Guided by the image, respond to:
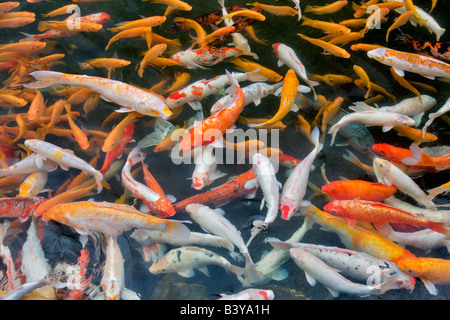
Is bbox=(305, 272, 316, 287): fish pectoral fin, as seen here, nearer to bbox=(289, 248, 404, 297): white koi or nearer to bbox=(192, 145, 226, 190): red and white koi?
bbox=(289, 248, 404, 297): white koi

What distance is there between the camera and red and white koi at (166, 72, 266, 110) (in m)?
3.36

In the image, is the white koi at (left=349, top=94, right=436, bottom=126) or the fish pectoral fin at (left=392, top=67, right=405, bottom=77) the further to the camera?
the fish pectoral fin at (left=392, top=67, right=405, bottom=77)

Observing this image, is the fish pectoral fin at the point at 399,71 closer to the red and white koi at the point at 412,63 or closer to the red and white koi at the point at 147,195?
the red and white koi at the point at 412,63

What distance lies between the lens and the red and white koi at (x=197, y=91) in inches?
132

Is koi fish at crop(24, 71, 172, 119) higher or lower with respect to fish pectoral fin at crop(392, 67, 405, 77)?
lower

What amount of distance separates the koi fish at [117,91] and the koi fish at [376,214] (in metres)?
1.82

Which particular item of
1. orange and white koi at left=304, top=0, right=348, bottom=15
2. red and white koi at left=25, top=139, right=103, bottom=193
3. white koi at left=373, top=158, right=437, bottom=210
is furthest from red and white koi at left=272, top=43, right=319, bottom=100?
red and white koi at left=25, top=139, right=103, bottom=193

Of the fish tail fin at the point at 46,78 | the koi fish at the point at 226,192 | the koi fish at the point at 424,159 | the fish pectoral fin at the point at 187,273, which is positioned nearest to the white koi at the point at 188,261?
the fish pectoral fin at the point at 187,273

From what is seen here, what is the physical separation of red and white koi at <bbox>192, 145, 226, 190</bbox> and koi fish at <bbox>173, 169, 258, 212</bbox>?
104mm

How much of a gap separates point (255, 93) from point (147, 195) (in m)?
1.54
